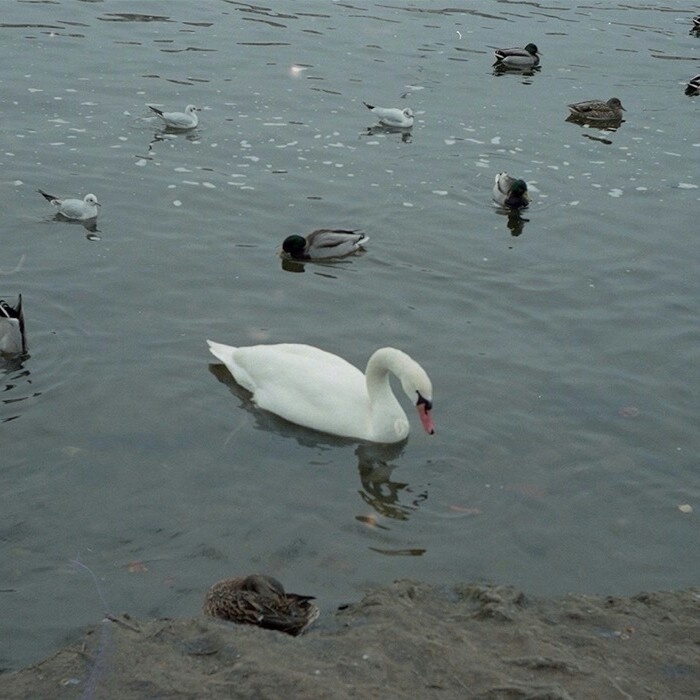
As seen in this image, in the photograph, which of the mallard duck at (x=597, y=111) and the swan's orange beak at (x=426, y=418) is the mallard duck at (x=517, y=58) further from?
the swan's orange beak at (x=426, y=418)

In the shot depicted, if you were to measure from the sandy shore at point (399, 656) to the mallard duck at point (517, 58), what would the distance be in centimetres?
1759

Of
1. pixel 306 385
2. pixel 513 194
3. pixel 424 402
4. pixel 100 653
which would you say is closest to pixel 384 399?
pixel 424 402

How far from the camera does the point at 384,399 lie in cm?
966

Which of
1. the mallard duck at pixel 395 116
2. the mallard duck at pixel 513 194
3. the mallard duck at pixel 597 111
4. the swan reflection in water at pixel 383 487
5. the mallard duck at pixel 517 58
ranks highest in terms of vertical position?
the mallard duck at pixel 517 58

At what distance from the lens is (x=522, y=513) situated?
28.3ft

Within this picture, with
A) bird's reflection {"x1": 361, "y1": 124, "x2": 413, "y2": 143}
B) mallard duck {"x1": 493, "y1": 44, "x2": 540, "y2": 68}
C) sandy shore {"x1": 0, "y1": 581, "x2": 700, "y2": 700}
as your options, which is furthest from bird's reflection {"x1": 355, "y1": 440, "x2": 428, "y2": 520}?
mallard duck {"x1": 493, "y1": 44, "x2": 540, "y2": 68}

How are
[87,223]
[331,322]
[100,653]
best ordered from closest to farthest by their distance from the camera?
[100,653] → [331,322] → [87,223]

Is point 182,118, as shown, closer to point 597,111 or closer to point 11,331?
point 597,111

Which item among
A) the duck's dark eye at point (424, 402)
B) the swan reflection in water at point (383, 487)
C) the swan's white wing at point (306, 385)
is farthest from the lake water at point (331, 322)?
the duck's dark eye at point (424, 402)

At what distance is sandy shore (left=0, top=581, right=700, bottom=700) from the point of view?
5.73 m

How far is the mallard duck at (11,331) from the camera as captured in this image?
10.3 m

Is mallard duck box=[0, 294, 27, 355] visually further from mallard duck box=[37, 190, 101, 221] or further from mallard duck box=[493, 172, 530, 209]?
mallard duck box=[493, 172, 530, 209]

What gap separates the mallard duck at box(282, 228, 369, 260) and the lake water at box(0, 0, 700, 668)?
0.73 feet

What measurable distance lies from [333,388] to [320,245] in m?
3.82
